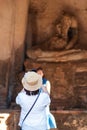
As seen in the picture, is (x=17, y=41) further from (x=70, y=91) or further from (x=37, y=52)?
(x=70, y=91)

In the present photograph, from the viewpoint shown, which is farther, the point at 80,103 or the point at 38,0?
the point at 38,0

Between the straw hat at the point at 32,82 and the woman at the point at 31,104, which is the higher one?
the straw hat at the point at 32,82

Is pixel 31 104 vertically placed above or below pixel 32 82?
below

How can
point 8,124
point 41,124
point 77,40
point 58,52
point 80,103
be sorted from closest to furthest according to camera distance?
point 41,124
point 8,124
point 80,103
point 58,52
point 77,40

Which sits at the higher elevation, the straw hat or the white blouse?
the straw hat

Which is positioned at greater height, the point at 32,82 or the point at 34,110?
the point at 32,82

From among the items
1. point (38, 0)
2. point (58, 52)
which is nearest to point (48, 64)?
point (58, 52)

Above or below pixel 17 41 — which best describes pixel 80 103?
below

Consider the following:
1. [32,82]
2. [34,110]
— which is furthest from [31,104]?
[32,82]

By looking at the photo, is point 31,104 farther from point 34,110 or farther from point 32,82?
point 32,82

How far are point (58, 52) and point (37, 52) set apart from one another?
0.35 m

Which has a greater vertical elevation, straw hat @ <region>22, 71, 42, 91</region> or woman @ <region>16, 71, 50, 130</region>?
straw hat @ <region>22, 71, 42, 91</region>

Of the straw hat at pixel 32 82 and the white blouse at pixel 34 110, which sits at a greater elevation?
the straw hat at pixel 32 82

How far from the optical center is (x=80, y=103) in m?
6.82
